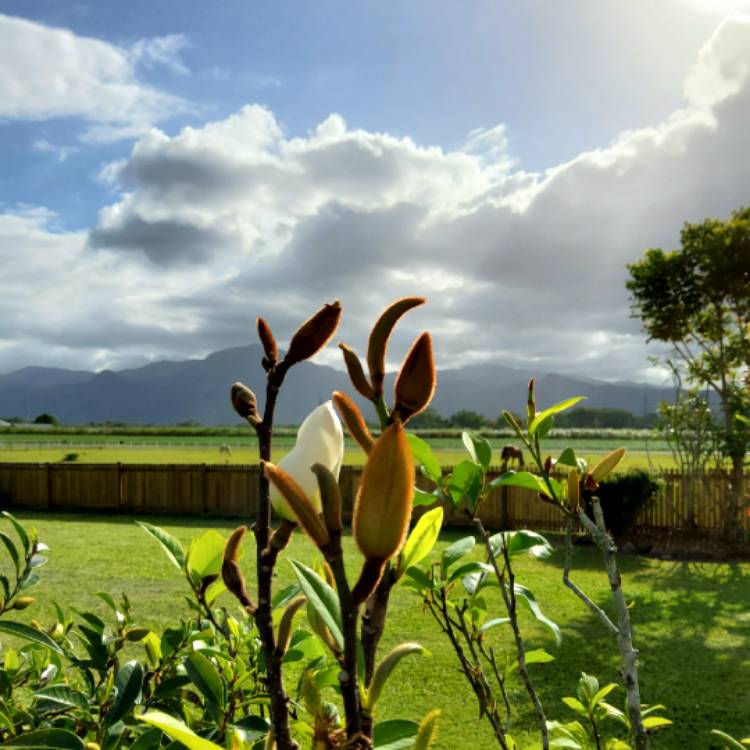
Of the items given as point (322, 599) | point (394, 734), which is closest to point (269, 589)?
point (322, 599)

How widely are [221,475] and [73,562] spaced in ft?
20.5

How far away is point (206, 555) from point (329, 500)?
0.58 metres

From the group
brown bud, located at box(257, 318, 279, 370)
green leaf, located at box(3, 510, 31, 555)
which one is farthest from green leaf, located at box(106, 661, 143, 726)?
brown bud, located at box(257, 318, 279, 370)

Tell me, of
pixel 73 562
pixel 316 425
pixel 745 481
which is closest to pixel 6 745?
pixel 316 425

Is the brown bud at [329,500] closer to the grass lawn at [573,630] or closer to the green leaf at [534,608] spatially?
the green leaf at [534,608]

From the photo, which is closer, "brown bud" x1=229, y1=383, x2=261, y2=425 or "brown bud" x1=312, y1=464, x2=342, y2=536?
"brown bud" x1=312, y1=464, x2=342, y2=536

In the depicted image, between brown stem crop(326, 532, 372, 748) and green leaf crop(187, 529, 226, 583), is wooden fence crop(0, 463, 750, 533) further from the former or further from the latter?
brown stem crop(326, 532, 372, 748)

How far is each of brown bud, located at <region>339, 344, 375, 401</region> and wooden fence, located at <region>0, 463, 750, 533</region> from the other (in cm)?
1241

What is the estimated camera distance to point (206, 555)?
909 millimetres

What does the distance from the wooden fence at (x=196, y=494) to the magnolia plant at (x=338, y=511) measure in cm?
1241

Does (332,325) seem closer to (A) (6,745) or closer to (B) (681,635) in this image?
(A) (6,745)

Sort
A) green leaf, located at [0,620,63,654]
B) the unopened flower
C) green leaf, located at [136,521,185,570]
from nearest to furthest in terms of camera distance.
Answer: the unopened flower → green leaf, located at [136,521,185,570] → green leaf, located at [0,620,63,654]

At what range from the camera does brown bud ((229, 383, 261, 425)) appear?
603mm

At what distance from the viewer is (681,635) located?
21.3 feet
